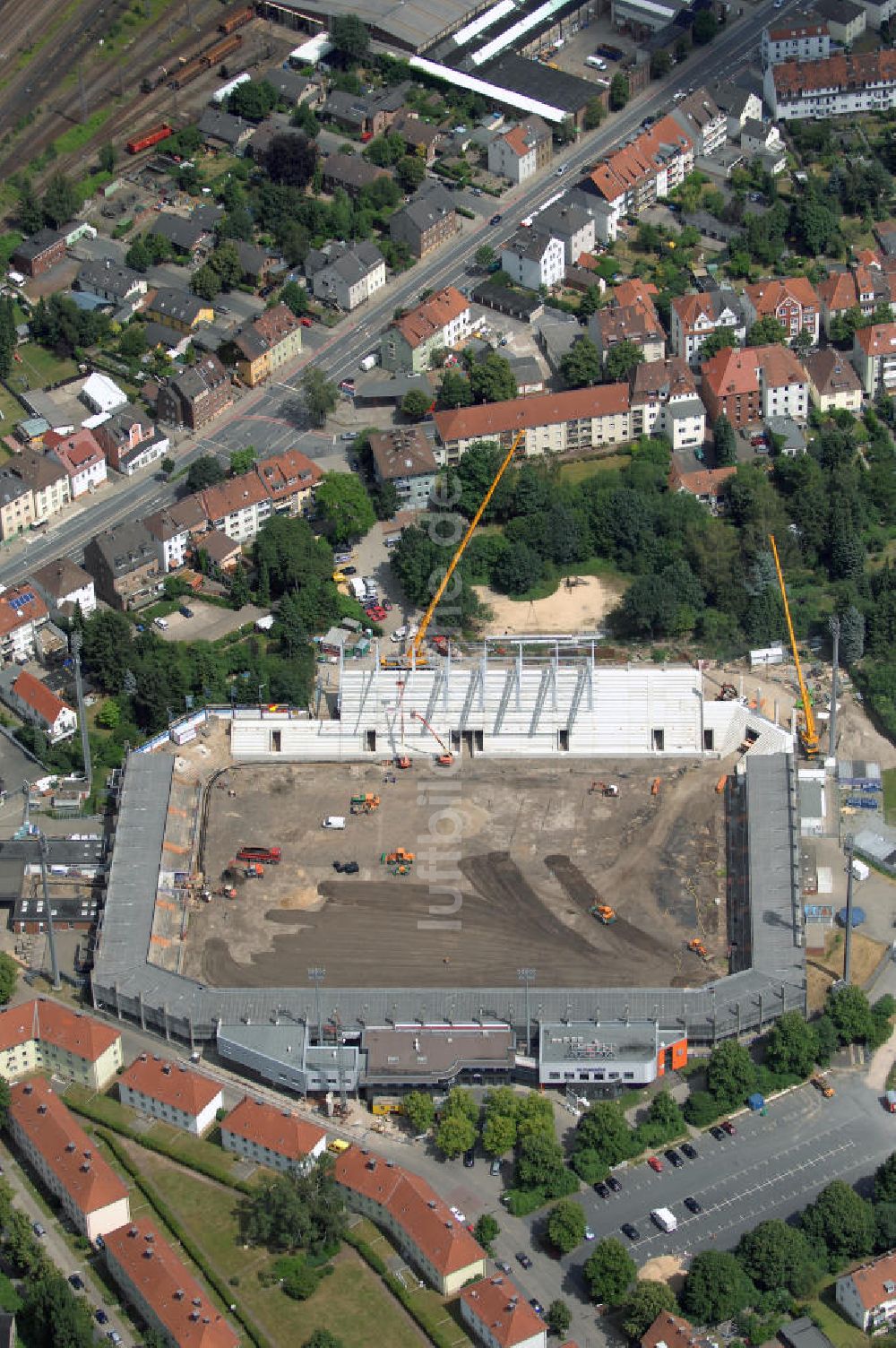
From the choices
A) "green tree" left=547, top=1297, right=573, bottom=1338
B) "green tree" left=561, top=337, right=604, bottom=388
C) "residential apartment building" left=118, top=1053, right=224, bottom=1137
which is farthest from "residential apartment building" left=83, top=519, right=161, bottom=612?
"green tree" left=547, top=1297, right=573, bottom=1338

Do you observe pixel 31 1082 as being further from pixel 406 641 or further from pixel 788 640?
pixel 788 640

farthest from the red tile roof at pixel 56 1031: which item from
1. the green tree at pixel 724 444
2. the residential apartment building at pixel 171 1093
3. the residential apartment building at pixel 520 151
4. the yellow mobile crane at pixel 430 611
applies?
the residential apartment building at pixel 520 151

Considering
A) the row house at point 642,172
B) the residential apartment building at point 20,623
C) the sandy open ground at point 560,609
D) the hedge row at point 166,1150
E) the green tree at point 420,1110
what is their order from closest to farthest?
the hedge row at point 166,1150 < the green tree at point 420,1110 < the residential apartment building at point 20,623 < the sandy open ground at point 560,609 < the row house at point 642,172

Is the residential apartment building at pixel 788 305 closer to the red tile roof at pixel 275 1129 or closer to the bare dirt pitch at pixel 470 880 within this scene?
the bare dirt pitch at pixel 470 880

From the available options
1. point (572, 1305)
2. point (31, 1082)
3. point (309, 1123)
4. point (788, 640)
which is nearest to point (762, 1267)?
point (572, 1305)

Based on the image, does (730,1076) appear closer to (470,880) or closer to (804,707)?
(470,880)
